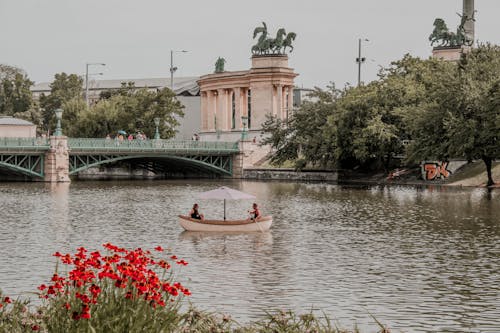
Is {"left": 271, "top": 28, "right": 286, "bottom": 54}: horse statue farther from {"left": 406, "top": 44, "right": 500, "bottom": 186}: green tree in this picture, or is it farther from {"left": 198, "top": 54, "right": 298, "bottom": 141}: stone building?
{"left": 406, "top": 44, "right": 500, "bottom": 186}: green tree

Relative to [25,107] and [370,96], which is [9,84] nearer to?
[25,107]

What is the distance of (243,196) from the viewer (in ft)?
140

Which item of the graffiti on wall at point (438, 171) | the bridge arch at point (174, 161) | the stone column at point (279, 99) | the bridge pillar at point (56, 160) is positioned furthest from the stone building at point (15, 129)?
the graffiti on wall at point (438, 171)

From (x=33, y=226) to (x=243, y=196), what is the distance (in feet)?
32.0

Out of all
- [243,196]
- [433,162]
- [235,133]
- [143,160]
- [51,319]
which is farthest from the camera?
[235,133]

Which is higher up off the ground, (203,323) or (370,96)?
(370,96)

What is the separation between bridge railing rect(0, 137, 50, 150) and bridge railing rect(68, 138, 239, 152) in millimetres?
2423

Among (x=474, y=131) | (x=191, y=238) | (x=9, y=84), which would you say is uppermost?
(x=9, y=84)

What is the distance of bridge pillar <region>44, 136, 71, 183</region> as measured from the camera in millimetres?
85000

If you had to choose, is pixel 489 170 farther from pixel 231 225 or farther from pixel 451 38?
pixel 451 38

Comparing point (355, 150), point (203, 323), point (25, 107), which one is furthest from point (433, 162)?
point (25, 107)

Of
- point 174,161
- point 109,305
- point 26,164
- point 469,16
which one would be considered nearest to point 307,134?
point 174,161

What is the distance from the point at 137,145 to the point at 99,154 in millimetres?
4336

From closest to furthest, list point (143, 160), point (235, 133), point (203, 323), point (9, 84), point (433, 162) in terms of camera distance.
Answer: point (203, 323)
point (433, 162)
point (143, 160)
point (235, 133)
point (9, 84)
